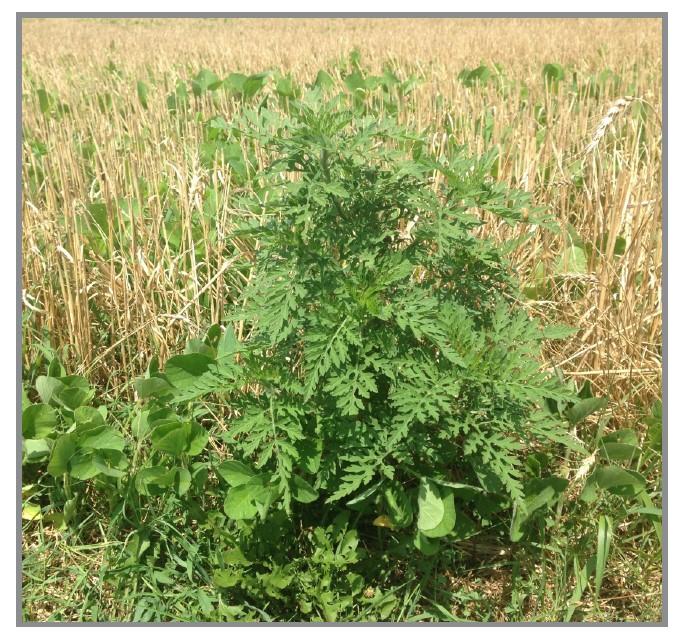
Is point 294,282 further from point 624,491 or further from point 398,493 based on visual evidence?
point 624,491

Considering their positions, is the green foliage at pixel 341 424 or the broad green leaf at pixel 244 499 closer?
the green foliage at pixel 341 424

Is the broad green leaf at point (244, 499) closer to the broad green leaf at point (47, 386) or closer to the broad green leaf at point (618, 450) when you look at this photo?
the broad green leaf at point (47, 386)

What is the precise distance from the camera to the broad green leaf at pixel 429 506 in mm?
1773

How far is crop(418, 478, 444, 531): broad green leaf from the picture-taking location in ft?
5.82

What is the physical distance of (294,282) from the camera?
65.4 inches

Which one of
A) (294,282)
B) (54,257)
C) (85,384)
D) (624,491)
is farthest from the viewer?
(54,257)

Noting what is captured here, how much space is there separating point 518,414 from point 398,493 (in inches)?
14.3

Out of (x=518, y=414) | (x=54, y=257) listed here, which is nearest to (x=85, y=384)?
(x=54, y=257)

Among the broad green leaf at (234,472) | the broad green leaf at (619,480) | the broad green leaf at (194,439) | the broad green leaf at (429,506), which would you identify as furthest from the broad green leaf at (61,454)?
the broad green leaf at (619,480)

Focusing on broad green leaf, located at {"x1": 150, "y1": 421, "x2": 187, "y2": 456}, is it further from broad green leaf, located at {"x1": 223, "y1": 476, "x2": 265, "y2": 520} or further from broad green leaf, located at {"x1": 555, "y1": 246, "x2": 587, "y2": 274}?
broad green leaf, located at {"x1": 555, "y1": 246, "x2": 587, "y2": 274}

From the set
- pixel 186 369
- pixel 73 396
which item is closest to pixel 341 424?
pixel 186 369

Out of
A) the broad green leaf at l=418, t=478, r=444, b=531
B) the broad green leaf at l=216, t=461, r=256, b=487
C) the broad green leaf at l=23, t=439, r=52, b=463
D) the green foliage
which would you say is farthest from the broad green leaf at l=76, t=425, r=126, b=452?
the broad green leaf at l=418, t=478, r=444, b=531

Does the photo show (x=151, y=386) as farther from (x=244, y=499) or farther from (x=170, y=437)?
(x=244, y=499)

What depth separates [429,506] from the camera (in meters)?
1.79
